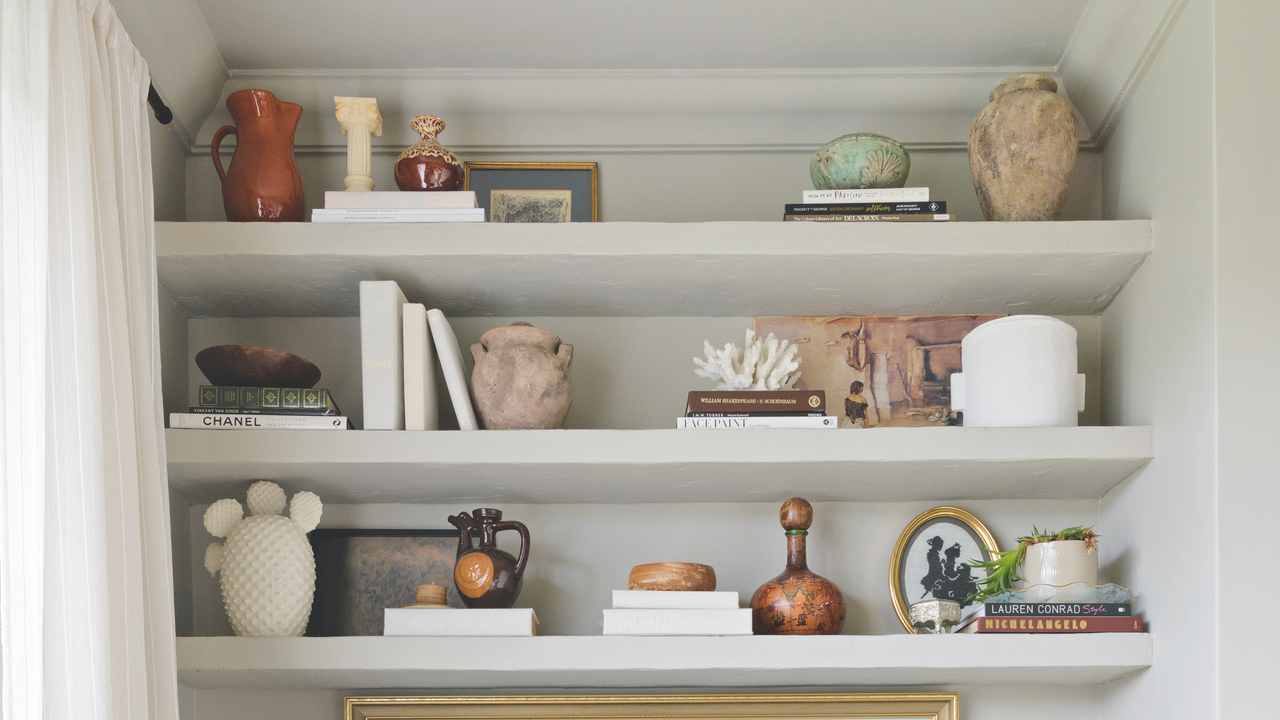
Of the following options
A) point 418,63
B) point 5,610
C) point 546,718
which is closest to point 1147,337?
point 546,718

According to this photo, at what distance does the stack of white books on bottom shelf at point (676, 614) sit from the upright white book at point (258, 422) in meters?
0.50

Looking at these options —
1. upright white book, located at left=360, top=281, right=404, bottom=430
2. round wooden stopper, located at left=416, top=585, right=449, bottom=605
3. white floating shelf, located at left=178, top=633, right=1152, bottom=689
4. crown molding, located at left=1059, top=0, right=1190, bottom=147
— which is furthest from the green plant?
upright white book, located at left=360, top=281, right=404, bottom=430

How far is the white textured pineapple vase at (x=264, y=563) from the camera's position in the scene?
1521 mm

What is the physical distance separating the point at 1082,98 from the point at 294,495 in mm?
1492

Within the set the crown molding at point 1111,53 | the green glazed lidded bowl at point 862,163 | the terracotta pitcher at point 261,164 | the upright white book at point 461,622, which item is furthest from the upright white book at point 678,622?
the crown molding at point 1111,53

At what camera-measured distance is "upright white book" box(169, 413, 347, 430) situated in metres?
1.54

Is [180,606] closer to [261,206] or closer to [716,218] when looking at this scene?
[261,206]

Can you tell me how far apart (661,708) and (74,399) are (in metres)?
1.01

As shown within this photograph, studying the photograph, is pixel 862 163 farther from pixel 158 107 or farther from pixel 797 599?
pixel 158 107

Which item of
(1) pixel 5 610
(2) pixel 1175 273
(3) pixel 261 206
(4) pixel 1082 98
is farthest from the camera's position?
(4) pixel 1082 98

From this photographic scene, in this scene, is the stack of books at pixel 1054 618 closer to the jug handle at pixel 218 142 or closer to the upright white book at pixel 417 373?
the upright white book at pixel 417 373

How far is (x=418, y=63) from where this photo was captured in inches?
71.8

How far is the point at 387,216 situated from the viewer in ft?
5.19

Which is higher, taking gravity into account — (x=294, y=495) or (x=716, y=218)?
(x=716, y=218)
